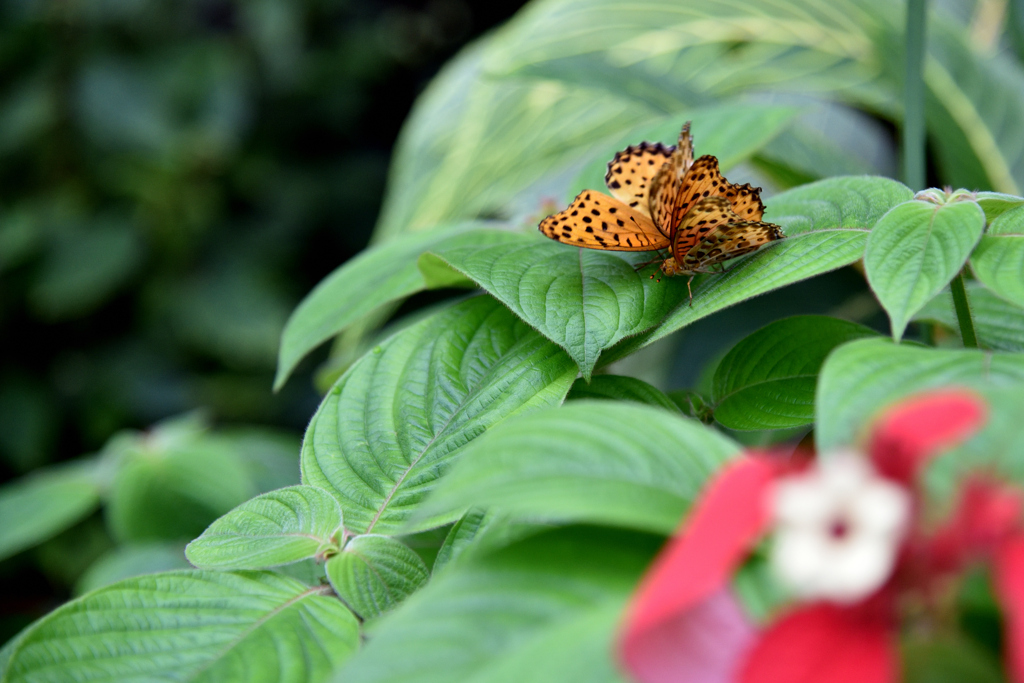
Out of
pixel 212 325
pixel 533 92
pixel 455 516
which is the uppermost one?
pixel 533 92

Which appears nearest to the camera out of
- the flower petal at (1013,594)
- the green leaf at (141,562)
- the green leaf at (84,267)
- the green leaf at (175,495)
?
the flower petal at (1013,594)

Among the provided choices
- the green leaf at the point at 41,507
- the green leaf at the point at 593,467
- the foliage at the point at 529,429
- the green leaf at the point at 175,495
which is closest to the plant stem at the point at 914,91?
the foliage at the point at 529,429

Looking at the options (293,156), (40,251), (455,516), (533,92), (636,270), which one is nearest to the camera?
(455,516)

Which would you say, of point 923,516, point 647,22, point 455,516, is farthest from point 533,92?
point 923,516

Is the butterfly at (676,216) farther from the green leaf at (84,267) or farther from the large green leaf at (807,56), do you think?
the green leaf at (84,267)

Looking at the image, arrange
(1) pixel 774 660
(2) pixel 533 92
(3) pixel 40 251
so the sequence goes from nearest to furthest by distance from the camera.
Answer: (1) pixel 774 660 < (2) pixel 533 92 < (3) pixel 40 251

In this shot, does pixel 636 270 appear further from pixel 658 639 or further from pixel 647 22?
pixel 647 22

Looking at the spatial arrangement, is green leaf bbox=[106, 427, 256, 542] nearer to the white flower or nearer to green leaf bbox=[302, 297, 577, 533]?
green leaf bbox=[302, 297, 577, 533]

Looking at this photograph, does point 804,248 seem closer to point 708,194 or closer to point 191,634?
point 708,194
